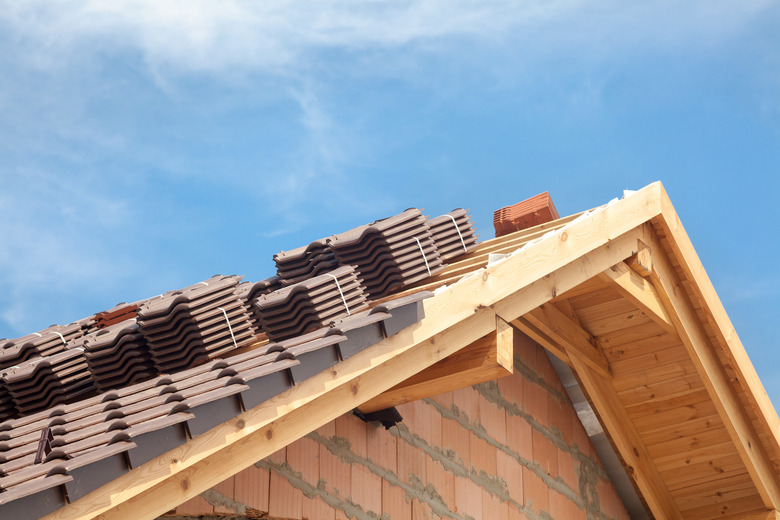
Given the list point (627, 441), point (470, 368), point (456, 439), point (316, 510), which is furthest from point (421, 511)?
point (627, 441)

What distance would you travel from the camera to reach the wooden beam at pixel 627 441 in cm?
704

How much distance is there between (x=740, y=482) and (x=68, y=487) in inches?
238

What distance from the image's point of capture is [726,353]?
6316mm

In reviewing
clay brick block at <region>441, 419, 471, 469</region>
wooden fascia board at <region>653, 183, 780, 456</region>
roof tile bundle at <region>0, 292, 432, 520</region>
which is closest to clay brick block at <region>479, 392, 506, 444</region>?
clay brick block at <region>441, 419, 471, 469</region>

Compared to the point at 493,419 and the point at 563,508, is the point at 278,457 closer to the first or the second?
the point at 493,419

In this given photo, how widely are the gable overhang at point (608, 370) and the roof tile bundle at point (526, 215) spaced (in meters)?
0.38

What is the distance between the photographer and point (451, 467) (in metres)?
5.87

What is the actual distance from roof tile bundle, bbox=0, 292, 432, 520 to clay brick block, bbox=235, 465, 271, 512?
68 centimetres

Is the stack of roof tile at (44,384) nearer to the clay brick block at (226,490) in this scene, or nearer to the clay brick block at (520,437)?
the clay brick block at (226,490)

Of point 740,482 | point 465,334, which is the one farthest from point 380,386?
point 740,482

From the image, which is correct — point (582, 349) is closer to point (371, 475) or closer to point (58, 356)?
point (371, 475)

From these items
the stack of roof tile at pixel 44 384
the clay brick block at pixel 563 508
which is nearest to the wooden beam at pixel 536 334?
the clay brick block at pixel 563 508

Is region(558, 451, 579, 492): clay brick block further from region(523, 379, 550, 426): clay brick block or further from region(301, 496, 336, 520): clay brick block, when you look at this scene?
region(301, 496, 336, 520): clay brick block

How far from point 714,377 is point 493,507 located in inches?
73.1
